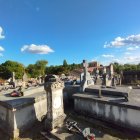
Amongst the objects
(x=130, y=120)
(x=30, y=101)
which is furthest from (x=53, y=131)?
(x=130, y=120)

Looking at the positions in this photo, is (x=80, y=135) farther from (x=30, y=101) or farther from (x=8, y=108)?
(x=8, y=108)

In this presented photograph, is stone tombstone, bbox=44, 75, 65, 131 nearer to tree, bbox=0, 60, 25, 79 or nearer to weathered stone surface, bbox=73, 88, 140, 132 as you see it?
weathered stone surface, bbox=73, 88, 140, 132

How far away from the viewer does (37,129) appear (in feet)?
34.1

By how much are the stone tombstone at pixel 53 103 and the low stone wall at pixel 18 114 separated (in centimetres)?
157

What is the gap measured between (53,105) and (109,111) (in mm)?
3738

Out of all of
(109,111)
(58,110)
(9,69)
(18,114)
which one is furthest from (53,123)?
(9,69)

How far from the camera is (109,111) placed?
33.0 ft

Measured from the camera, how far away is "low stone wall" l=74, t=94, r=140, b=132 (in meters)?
8.96

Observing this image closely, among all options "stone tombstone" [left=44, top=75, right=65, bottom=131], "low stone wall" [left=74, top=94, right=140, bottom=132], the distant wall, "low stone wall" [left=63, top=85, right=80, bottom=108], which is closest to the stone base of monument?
"stone tombstone" [left=44, top=75, right=65, bottom=131]

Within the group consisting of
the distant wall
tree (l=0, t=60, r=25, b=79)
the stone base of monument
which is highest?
tree (l=0, t=60, r=25, b=79)

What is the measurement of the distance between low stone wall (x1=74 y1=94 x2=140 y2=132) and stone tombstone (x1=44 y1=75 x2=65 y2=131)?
2.22 m

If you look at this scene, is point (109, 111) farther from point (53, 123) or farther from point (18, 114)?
point (18, 114)

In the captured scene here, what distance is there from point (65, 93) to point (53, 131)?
5.75 m

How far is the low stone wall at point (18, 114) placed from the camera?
31.8 feet
